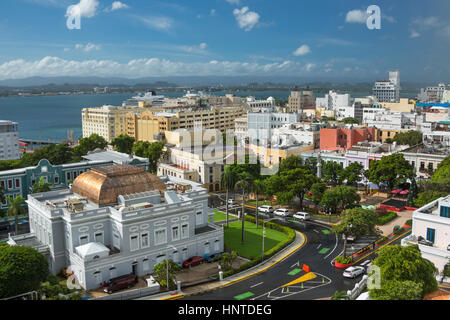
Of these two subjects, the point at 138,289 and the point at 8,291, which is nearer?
the point at 8,291

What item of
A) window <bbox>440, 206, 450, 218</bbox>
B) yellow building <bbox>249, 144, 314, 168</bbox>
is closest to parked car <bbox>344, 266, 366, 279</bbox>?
window <bbox>440, 206, 450, 218</bbox>

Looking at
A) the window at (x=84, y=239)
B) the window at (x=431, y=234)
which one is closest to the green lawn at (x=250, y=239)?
the window at (x=84, y=239)

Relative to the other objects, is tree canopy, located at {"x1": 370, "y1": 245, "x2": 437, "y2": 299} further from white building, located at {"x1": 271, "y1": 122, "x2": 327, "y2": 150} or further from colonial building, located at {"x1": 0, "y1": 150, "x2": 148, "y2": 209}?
white building, located at {"x1": 271, "y1": 122, "x2": 327, "y2": 150}

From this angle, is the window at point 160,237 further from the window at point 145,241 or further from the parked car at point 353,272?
the parked car at point 353,272

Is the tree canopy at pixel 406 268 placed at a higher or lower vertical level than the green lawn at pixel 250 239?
higher
